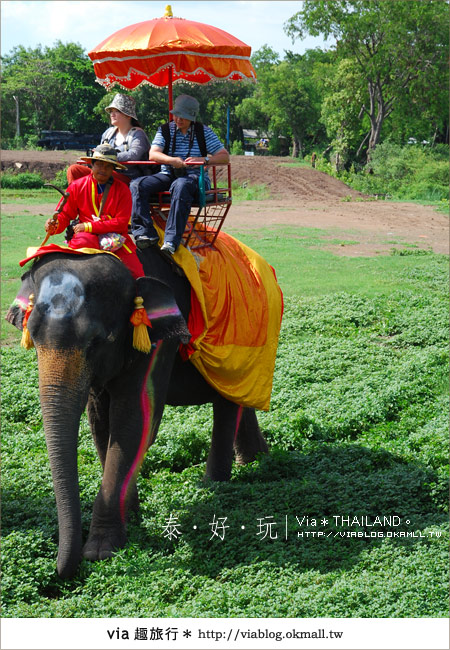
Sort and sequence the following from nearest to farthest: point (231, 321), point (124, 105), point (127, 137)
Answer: point (124, 105)
point (127, 137)
point (231, 321)

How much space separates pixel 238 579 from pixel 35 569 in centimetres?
127

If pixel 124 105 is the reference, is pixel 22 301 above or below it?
below

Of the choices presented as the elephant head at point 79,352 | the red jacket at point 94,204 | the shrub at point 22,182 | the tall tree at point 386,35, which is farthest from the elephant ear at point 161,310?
the tall tree at point 386,35

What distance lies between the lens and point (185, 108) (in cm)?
570

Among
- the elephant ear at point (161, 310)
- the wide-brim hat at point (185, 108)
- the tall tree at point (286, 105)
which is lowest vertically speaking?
the elephant ear at point (161, 310)

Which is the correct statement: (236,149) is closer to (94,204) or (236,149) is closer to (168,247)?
(168,247)

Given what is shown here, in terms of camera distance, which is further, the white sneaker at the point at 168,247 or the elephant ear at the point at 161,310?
the white sneaker at the point at 168,247

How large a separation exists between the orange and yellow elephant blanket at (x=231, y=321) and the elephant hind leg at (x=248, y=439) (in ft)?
1.87

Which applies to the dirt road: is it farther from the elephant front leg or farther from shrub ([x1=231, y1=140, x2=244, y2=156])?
the elephant front leg

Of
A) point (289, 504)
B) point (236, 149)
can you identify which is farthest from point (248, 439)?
point (236, 149)

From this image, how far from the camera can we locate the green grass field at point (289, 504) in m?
4.60

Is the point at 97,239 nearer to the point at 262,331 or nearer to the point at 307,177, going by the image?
the point at 262,331

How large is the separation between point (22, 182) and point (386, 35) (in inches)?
707

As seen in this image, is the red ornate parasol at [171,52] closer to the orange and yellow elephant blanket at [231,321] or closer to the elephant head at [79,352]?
the orange and yellow elephant blanket at [231,321]
